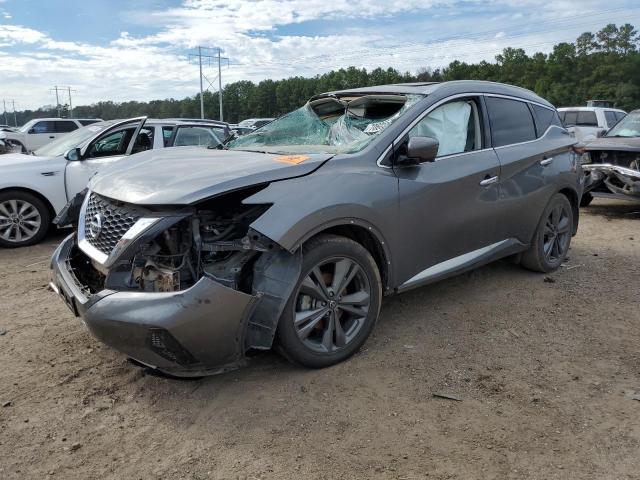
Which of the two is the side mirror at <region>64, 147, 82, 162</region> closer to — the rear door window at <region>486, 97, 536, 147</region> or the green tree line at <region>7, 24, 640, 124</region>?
the rear door window at <region>486, 97, 536, 147</region>

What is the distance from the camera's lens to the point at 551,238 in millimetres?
5457

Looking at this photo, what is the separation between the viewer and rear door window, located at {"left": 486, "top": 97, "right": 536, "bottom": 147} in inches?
184

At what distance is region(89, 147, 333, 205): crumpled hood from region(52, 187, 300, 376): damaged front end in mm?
81

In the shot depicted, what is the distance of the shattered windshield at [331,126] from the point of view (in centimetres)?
399

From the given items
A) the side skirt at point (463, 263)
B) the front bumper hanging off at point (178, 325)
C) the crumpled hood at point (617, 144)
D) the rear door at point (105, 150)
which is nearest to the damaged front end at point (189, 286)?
the front bumper hanging off at point (178, 325)

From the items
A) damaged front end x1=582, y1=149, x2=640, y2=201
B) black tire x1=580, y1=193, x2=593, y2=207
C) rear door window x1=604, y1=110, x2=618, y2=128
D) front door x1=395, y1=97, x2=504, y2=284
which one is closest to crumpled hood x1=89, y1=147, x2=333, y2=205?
front door x1=395, y1=97, x2=504, y2=284

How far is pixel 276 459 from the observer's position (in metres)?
2.62

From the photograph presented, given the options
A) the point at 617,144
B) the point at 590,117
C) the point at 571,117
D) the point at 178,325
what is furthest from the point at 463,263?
the point at 571,117

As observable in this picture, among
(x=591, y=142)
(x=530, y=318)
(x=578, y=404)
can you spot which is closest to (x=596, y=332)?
(x=530, y=318)

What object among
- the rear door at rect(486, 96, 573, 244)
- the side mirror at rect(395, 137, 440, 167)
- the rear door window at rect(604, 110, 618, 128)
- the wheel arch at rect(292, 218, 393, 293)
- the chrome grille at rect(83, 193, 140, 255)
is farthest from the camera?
the rear door window at rect(604, 110, 618, 128)

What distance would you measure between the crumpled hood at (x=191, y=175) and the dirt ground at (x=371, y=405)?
113 centimetres

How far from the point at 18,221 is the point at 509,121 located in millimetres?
6001

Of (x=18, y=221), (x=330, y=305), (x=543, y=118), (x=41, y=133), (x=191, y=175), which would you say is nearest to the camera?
(x=191, y=175)

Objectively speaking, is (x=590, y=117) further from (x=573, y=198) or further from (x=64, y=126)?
(x=64, y=126)
